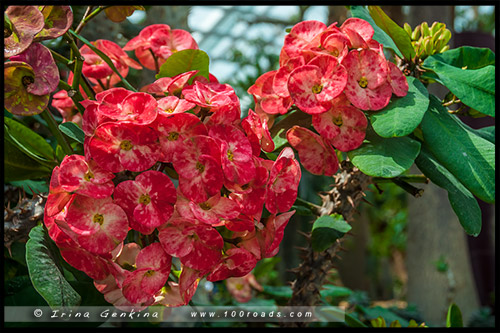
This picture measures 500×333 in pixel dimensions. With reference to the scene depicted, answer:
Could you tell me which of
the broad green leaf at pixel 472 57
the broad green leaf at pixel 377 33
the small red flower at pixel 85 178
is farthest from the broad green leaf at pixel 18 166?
the broad green leaf at pixel 472 57

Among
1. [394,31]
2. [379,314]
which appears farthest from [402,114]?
[379,314]

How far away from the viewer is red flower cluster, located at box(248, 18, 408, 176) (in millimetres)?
651

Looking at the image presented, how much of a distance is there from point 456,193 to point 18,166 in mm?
664

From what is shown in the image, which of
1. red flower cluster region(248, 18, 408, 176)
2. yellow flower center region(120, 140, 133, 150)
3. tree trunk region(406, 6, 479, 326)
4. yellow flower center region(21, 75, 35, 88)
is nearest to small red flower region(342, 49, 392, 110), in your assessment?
red flower cluster region(248, 18, 408, 176)

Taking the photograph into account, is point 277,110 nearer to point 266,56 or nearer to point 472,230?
point 472,230

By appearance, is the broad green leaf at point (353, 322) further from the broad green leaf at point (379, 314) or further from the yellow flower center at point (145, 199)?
the yellow flower center at point (145, 199)

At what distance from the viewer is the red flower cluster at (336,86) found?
0.65 m

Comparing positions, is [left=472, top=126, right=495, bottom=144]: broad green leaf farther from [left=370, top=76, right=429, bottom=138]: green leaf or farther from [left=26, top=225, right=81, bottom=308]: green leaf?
[left=26, top=225, right=81, bottom=308]: green leaf

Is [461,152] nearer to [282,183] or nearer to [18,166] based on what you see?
[282,183]

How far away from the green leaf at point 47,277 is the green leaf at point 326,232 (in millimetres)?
374

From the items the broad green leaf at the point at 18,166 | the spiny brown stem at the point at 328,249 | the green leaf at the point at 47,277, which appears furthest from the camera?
the spiny brown stem at the point at 328,249

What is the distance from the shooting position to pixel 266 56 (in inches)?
193

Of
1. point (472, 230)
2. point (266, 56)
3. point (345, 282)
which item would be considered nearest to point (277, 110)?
point (472, 230)

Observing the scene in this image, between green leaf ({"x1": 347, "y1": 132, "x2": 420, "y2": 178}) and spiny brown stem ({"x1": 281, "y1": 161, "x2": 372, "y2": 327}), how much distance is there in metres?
0.16
